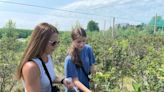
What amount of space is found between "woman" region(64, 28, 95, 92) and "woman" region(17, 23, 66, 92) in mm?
881

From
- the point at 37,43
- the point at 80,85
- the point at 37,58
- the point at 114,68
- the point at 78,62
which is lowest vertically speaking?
the point at 114,68

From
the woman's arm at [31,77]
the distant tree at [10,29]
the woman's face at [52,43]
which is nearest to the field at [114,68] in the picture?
the distant tree at [10,29]

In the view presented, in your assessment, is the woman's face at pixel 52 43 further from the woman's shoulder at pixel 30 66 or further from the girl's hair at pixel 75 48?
the girl's hair at pixel 75 48

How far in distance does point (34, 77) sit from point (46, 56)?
276 mm

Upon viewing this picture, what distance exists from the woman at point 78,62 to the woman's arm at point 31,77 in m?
0.98

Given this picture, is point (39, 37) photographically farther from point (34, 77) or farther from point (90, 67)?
point (90, 67)

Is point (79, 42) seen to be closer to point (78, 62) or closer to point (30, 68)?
point (78, 62)

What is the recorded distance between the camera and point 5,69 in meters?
7.39

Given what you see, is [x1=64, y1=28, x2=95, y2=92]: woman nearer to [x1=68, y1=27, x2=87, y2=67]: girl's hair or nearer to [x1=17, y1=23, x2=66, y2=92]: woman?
[x1=68, y1=27, x2=87, y2=67]: girl's hair

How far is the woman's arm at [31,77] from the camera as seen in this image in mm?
2576

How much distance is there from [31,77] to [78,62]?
1.32 meters

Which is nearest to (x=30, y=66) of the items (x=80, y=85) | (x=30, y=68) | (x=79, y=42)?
(x=30, y=68)

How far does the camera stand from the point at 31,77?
8.44 feet

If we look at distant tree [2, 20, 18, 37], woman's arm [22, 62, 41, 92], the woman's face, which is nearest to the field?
distant tree [2, 20, 18, 37]
